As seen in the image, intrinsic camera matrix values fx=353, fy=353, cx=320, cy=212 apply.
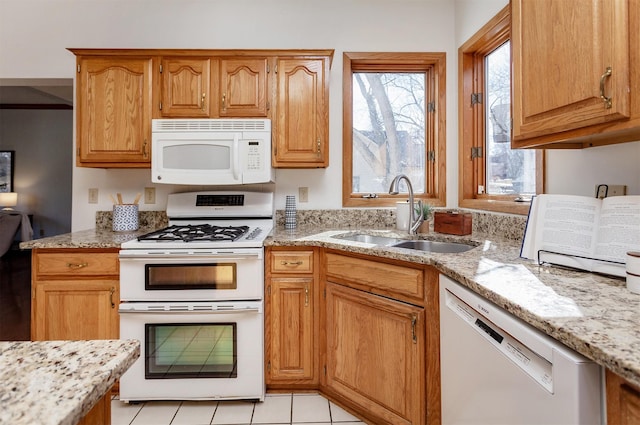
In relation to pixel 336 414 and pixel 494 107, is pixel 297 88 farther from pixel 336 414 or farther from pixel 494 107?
pixel 336 414

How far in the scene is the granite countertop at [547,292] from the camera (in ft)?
2.17

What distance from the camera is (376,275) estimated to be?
1.68 m

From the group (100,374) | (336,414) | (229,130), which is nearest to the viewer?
(100,374)

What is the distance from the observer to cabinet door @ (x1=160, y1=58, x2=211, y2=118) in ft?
7.40

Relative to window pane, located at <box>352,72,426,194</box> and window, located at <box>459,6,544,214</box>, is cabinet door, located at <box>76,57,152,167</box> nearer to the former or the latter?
window pane, located at <box>352,72,426,194</box>

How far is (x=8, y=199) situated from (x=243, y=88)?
595 centimetres

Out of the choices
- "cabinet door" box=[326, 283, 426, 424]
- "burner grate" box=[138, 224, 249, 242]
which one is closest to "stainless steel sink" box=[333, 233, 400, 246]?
"cabinet door" box=[326, 283, 426, 424]

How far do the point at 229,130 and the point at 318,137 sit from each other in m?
0.57

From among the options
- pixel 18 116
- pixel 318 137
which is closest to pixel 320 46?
pixel 318 137

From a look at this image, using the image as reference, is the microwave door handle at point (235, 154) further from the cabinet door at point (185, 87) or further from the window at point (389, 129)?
the window at point (389, 129)

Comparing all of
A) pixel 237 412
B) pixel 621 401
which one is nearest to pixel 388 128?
pixel 237 412

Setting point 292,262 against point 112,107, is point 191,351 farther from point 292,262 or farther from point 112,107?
point 112,107

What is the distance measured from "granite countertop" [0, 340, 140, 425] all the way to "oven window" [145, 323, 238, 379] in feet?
4.43

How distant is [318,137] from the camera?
89.8 inches
